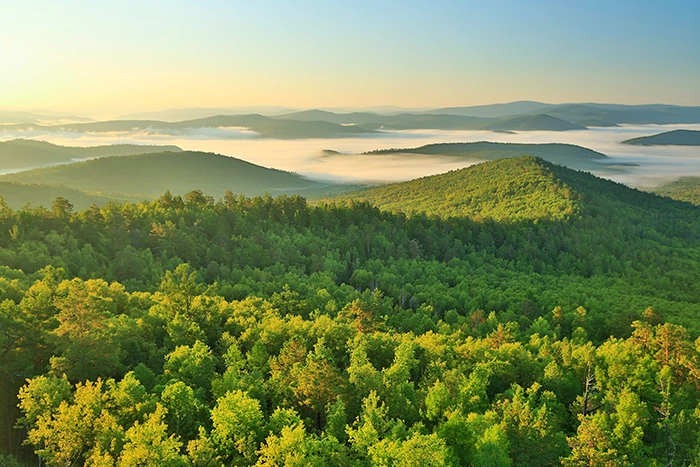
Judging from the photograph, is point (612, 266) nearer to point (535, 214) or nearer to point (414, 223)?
point (535, 214)

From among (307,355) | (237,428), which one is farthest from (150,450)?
(307,355)

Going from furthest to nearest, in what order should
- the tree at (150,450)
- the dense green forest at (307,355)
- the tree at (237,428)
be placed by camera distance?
1. the dense green forest at (307,355)
2. the tree at (237,428)
3. the tree at (150,450)

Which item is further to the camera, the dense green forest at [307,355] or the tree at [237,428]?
the dense green forest at [307,355]

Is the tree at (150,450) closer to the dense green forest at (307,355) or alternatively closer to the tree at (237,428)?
the dense green forest at (307,355)

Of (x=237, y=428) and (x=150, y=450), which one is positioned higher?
(x=150, y=450)

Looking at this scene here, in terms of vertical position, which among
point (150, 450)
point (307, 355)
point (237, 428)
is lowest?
point (307, 355)

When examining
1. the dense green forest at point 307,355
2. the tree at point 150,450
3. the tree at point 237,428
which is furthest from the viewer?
the dense green forest at point 307,355

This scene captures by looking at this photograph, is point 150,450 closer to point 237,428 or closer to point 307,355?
point 237,428

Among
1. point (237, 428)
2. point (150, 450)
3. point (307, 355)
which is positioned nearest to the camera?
point (150, 450)

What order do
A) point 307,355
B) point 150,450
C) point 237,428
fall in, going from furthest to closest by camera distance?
point 307,355
point 237,428
point 150,450

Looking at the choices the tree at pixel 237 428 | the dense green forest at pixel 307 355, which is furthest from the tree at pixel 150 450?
the tree at pixel 237 428
